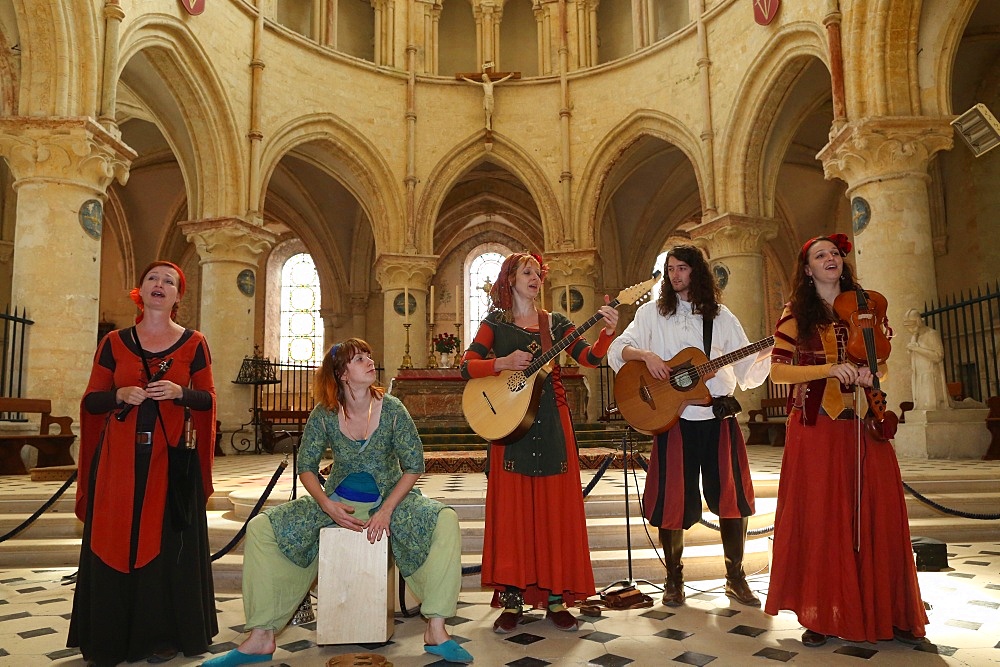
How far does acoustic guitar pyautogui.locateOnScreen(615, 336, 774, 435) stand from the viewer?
3555mm

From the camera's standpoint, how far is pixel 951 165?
15320 mm

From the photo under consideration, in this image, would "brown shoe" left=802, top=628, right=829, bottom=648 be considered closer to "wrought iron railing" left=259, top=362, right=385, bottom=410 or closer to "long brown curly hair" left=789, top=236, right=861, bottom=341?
"long brown curly hair" left=789, top=236, right=861, bottom=341

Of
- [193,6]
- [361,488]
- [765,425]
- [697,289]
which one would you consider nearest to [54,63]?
[193,6]

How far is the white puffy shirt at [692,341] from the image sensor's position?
145 inches

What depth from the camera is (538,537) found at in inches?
135

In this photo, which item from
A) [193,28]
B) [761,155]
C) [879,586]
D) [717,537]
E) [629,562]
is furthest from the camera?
[761,155]

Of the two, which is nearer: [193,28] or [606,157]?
[193,28]

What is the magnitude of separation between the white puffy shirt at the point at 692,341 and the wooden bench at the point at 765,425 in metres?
10.6

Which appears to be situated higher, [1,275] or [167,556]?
[1,275]

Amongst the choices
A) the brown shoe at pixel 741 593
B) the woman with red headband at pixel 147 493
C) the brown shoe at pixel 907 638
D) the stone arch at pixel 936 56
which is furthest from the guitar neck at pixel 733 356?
the stone arch at pixel 936 56

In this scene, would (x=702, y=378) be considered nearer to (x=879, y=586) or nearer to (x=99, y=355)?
(x=879, y=586)

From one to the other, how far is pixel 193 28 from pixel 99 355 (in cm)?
1077

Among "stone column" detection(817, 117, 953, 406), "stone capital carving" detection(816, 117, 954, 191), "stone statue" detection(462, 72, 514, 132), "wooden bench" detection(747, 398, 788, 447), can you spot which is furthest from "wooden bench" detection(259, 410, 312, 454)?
"stone capital carving" detection(816, 117, 954, 191)

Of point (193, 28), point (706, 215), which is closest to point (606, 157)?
point (706, 215)
